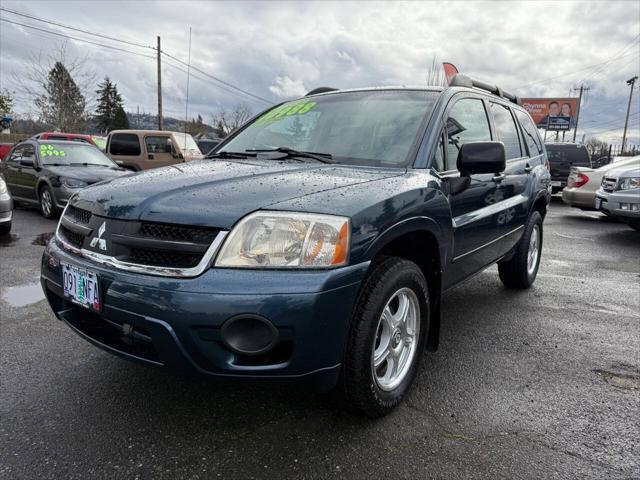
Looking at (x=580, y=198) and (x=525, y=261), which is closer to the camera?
(x=525, y=261)

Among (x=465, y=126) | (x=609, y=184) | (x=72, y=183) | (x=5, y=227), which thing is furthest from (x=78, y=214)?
(x=609, y=184)

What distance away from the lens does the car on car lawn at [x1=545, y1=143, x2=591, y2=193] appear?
1461 cm

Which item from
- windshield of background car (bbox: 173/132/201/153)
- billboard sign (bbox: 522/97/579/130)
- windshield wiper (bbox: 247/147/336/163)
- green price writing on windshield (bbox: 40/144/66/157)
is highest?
billboard sign (bbox: 522/97/579/130)

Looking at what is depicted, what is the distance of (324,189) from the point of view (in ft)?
7.14

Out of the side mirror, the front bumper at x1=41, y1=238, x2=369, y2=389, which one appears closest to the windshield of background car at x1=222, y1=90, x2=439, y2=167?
the side mirror

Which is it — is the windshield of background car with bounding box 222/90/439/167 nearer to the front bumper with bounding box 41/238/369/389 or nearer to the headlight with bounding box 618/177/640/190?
the front bumper with bounding box 41/238/369/389

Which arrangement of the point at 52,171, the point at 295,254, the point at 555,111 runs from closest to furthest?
the point at 295,254, the point at 52,171, the point at 555,111

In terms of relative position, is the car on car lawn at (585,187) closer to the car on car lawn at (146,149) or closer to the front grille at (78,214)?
the car on car lawn at (146,149)

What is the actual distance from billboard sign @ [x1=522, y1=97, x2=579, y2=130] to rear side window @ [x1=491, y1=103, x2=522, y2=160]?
44.1 metres

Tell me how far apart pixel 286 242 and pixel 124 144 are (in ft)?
41.5

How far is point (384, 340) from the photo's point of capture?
243 cm

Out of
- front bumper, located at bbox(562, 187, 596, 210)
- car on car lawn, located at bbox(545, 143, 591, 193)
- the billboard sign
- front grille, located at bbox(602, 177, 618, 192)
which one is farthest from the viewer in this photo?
the billboard sign

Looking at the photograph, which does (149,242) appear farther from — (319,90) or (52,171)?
(52,171)

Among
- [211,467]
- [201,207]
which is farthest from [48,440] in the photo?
[201,207]
